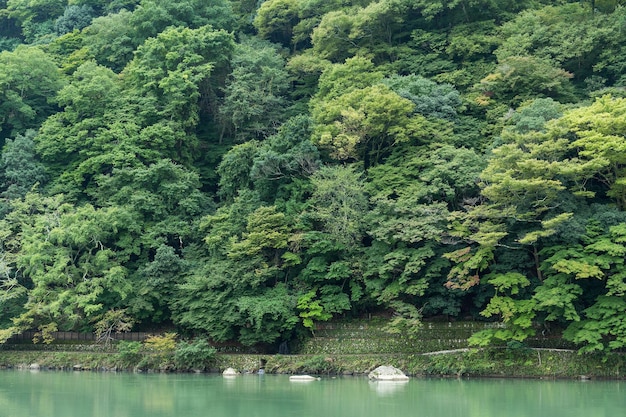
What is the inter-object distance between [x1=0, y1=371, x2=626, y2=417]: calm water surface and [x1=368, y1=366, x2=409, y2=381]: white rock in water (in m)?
0.46

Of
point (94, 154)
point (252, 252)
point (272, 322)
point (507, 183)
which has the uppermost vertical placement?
point (94, 154)

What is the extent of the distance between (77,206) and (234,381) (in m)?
15.8

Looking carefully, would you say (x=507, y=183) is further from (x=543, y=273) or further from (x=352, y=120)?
(x=352, y=120)

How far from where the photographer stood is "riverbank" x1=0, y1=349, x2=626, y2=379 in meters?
26.0

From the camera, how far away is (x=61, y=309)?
31.3 m

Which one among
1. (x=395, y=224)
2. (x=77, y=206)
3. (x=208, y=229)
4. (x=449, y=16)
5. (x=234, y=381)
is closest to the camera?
(x=234, y=381)

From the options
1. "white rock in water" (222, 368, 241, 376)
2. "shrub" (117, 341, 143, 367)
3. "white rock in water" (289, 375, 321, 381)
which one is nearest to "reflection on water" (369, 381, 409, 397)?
"white rock in water" (289, 375, 321, 381)

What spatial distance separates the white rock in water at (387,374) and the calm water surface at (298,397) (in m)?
0.46

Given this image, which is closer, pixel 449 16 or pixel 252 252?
pixel 252 252

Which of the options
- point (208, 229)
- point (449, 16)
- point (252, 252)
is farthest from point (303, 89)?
point (252, 252)

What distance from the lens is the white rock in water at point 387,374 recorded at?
87.0 ft

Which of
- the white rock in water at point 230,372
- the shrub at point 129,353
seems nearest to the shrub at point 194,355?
the white rock in water at point 230,372

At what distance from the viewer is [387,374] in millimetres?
26766

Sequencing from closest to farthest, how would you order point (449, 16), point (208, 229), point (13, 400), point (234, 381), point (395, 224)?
point (13, 400), point (234, 381), point (395, 224), point (208, 229), point (449, 16)
